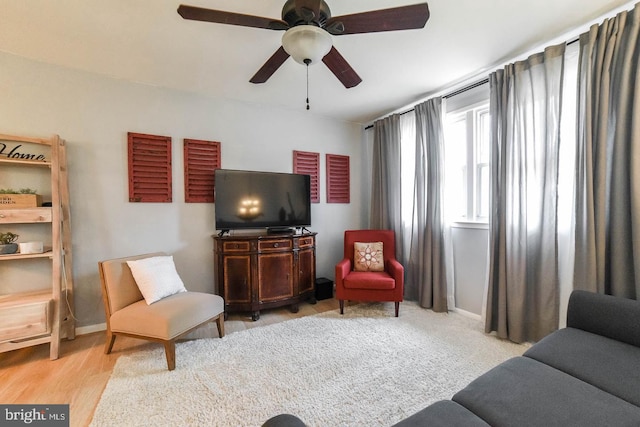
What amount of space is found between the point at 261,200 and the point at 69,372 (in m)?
2.19

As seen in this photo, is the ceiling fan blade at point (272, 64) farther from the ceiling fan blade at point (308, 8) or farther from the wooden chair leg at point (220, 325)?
the wooden chair leg at point (220, 325)

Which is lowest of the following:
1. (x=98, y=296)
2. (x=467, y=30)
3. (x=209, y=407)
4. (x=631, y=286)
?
(x=209, y=407)

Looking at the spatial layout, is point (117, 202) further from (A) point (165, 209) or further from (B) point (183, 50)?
(B) point (183, 50)

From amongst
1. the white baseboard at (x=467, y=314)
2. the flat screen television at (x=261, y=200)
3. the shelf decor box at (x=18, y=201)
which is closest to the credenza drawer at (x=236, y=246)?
the flat screen television at (x=261, y=200)

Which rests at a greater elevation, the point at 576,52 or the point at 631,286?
the point at 576,52

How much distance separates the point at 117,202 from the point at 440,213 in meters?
3.56

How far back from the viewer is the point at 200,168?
3.08 m

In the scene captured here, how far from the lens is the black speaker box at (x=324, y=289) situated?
3.48 m

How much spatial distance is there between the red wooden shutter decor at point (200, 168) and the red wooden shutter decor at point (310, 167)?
3.46 ft

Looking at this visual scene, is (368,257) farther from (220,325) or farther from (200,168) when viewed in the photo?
(200,168)

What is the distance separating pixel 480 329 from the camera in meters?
2.54

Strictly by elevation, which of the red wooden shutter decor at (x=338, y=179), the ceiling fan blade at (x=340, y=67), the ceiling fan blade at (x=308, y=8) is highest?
the ceiling fan blade at (x=308, y=8)

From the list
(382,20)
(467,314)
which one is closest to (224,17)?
(382,20)

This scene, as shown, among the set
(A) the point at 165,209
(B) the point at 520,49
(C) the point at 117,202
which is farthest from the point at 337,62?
(C) the point at 117,202
